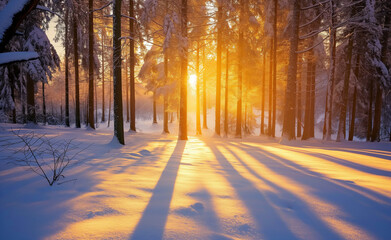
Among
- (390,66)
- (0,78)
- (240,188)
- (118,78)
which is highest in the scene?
(390,66)

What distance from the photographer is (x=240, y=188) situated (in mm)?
3023

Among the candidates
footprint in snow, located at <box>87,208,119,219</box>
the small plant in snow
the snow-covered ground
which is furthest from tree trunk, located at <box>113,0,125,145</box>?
footprint in snow, located at <box>87,208,119,219</box>

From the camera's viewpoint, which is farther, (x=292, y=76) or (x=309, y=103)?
(x=309, y=103)

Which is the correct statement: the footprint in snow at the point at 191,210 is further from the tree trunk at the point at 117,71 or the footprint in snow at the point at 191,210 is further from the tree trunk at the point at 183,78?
the tree trunk at the point at 183,78

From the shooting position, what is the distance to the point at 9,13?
281 centimetres

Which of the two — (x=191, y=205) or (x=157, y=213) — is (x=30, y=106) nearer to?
(x=157, y=213)

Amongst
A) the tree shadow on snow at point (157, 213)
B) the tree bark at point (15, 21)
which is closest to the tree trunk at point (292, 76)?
the tree shadow on snow at point (157, 213)

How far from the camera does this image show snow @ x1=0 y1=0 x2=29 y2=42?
9.12ft

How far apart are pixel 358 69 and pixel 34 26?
85.4ft

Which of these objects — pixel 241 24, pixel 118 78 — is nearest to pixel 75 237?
pixel 118 78

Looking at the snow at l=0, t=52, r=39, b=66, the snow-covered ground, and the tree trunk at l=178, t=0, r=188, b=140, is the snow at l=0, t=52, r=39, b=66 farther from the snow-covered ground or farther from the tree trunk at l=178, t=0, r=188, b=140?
the tree trunk at l=178, t=0, r=188, b=140

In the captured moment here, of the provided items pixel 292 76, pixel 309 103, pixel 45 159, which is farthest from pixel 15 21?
pixel 309 103

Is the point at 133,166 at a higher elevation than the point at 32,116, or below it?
below

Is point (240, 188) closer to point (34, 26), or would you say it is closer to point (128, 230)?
point (128, 230)
